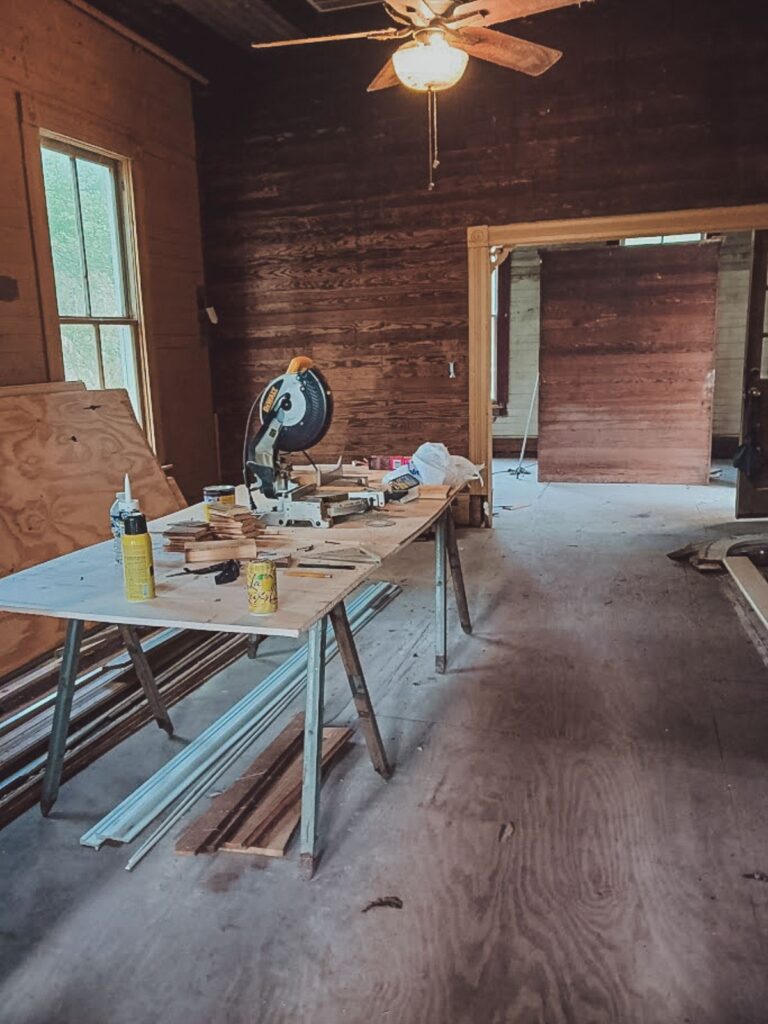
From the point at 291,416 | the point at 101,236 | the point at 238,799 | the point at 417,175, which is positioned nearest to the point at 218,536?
the point at 291,416

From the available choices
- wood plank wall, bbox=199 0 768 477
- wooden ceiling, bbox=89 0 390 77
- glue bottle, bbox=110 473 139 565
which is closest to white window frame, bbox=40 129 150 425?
wooden ceiling, bbox=89 0 390 77

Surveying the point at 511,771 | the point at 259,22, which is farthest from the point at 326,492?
the point at 259,22

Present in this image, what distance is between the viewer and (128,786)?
2.32 metres

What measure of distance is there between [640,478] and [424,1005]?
6.54m

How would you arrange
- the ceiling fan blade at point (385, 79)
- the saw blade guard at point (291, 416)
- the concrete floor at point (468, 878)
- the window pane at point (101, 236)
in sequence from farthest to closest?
the window pane at point (101, 236), the ceiling fan blade at point (385, 79), the saw blade guard at point (291, 416), the concrete floor at point (468, 878)

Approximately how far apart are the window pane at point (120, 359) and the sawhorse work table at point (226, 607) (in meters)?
2.63

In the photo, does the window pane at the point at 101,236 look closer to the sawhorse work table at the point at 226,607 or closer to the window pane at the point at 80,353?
the window pane at the point at 80,353

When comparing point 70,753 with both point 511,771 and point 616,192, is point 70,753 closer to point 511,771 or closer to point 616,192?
point 511,771

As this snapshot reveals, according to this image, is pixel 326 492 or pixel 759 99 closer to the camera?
pixel 326 492

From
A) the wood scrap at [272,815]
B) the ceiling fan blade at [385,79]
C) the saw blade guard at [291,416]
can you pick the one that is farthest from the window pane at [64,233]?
the wood scrap at [272,815]

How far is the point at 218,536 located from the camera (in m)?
2.25

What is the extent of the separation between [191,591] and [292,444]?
0.82m

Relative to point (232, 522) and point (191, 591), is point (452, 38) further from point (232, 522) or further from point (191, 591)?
point (191, 591)

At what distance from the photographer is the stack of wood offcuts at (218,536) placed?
210cm
